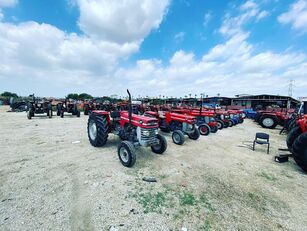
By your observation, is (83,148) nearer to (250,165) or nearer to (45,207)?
(45,207)

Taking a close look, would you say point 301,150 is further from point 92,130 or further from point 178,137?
point 92,130

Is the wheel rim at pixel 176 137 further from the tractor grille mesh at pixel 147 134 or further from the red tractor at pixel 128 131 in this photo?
the tractor grille mesh at pixel 147 134

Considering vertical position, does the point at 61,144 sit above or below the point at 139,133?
below

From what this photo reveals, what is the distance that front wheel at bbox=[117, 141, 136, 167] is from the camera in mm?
3756

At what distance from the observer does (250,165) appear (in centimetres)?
425

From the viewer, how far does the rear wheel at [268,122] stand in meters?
10.8

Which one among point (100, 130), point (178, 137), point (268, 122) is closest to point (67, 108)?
point (100, 130)

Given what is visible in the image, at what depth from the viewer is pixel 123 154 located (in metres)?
4.06

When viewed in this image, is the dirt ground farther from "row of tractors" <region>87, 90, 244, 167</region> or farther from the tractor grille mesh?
the tractor grille mesh

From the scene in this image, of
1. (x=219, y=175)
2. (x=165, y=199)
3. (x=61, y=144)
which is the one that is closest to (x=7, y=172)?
(x=61, y=144)

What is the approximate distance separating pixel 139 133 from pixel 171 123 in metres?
2.92

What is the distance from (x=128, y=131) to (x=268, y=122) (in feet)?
34.2

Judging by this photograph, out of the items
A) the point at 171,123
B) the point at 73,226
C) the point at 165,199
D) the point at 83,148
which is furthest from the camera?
the point at 171,123

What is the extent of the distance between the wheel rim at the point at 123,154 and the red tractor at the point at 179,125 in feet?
8.16
